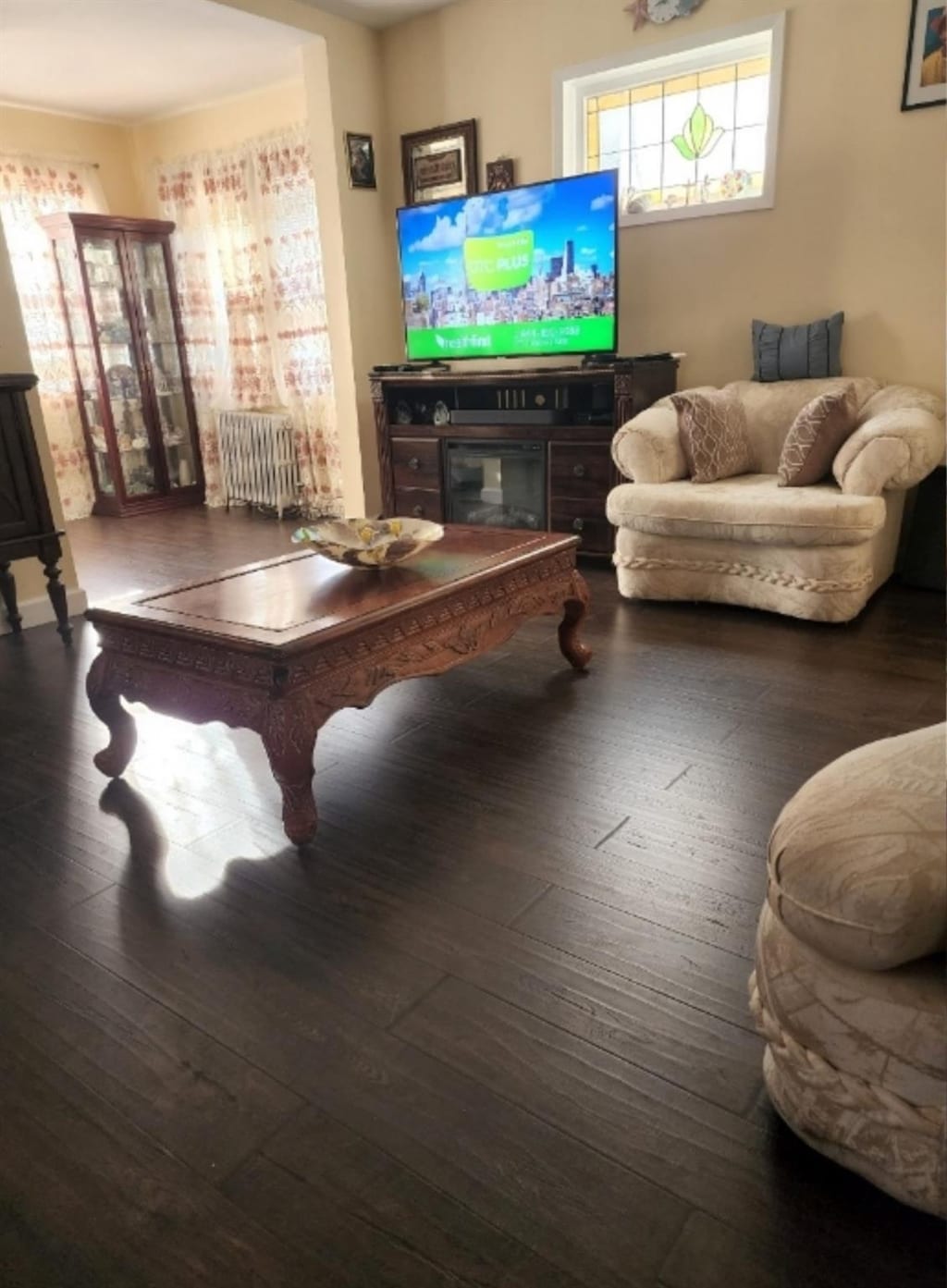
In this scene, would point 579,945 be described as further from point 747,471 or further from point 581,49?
point 581,49

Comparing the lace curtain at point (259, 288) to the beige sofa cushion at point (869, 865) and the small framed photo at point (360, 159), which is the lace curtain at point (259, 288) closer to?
the small framed photo at point (360, 159)

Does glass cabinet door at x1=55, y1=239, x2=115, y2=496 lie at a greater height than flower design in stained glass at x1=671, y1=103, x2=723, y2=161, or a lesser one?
lesser

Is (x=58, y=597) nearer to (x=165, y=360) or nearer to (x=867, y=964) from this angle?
(x=867, y=964)

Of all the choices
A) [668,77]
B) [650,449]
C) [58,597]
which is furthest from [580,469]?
[58,597]

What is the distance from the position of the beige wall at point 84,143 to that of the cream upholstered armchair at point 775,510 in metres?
4.51

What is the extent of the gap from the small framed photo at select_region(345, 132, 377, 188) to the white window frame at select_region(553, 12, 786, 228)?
3.47 ft

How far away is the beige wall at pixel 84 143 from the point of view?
5.24m

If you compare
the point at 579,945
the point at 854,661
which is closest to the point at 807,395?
the point at 854,661

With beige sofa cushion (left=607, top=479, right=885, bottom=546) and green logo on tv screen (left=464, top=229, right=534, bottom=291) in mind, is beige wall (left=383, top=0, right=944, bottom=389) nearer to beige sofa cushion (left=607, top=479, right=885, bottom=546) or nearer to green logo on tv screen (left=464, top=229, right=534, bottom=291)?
green logo on tv screen (left=464, top=229, right=534, bottom=291)

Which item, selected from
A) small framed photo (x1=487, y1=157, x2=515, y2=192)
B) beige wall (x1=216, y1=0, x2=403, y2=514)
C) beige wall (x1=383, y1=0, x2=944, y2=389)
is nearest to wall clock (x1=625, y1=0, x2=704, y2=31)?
beige wall (x1=383, y1=0, x2=944, y2=389)

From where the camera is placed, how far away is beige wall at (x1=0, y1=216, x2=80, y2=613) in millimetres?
3295

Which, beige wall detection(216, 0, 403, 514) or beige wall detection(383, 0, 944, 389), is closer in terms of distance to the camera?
beige wall detection(383, 0, 944, 389)

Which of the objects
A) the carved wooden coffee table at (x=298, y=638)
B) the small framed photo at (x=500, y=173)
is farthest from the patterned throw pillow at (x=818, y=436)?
the small framed photo at (x=500, y=173)

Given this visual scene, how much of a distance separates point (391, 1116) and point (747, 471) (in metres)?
3.06
